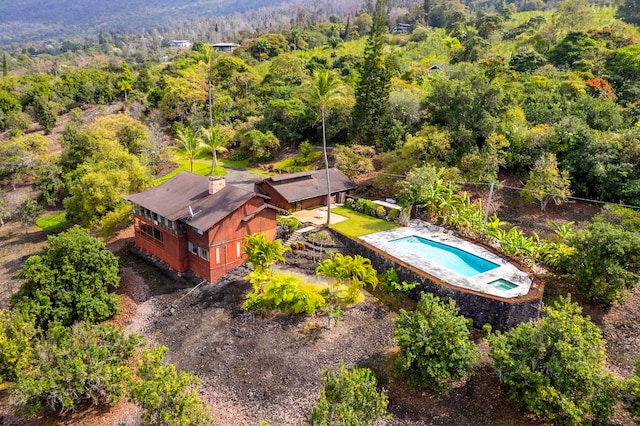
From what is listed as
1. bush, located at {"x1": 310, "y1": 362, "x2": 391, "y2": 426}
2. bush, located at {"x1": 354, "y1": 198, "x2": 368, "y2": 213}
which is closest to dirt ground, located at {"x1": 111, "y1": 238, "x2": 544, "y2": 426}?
bush, located at {"x1": 310, "y1": 362, "x2": 391, "y2": 426}

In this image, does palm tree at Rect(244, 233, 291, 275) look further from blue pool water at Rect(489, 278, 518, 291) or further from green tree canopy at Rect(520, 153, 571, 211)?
green tree canopy at Rect(520, 153, 571, 211)

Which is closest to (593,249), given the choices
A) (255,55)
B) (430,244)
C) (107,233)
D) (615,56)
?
(430,244)

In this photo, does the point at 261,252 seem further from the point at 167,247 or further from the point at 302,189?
the point at 302,189

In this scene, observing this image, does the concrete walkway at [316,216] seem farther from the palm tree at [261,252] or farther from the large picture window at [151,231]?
the large picture window at [151,231]

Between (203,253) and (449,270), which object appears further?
(203,253)

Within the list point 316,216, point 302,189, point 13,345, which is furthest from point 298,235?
point 13,345

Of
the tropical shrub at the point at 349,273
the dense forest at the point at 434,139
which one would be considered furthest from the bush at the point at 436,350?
the tropical shrub at the point at 349,273
